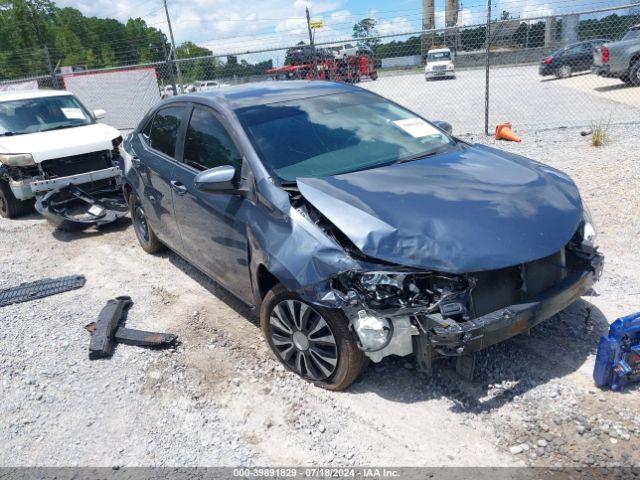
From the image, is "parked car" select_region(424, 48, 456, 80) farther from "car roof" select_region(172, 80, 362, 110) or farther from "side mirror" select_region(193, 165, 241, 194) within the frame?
"side mirror" select_region(193, 165, 241, 194)

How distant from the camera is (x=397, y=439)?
9.45 feet

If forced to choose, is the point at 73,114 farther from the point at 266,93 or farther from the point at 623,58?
the point at 623,58

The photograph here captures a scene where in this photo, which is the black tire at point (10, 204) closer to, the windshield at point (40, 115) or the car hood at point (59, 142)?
the car hood at point (59, 142)

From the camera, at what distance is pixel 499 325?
2.80 metres

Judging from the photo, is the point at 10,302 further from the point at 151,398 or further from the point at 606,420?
the point at 606,420

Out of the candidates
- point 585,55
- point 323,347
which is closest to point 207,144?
point 323,347

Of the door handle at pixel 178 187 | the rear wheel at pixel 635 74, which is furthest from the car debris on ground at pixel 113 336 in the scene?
the rear wheel at pixel 635 74

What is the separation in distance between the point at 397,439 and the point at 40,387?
8.30ft

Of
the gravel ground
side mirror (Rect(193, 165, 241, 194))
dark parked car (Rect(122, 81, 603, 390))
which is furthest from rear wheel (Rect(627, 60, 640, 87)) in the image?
side mirror (Rect(193, 165, 241, 194))

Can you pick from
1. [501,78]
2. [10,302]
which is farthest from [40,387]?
[501,78]

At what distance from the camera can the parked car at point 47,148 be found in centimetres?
731

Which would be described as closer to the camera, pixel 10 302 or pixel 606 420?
pixel 606 420

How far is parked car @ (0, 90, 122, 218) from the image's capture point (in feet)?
24.0

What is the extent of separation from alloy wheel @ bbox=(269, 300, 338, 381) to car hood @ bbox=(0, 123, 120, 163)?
5457mm
